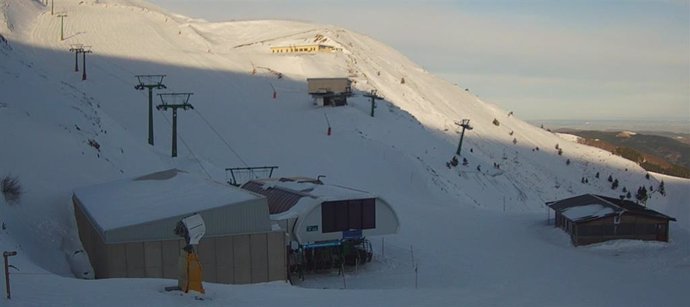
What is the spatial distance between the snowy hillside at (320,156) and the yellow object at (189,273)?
282 millimetres

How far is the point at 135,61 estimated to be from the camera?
49781mm

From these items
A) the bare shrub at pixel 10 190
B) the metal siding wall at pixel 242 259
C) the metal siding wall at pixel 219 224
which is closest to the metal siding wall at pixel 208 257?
the metal siding wall at pixel 219 224

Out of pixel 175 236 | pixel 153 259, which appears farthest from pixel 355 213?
pixel 153 259

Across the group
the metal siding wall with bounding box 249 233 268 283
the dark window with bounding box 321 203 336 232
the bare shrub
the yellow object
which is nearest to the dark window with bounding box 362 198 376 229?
the dark window with bounding box 321 203 336 232

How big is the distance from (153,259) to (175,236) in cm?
69

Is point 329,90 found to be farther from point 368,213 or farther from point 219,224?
point 219,224

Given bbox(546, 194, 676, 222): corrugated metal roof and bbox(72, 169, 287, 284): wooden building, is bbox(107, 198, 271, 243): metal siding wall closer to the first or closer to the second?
bbox(72, 169, 287, 284): wooden building

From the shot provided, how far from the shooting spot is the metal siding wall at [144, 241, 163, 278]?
15578 mm

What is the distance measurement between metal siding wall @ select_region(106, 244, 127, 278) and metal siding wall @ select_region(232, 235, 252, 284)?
255 centimetres

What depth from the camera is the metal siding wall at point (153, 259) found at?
1558cm

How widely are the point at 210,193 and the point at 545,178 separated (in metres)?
34.2

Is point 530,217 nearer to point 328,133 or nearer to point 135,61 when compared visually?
point 328,133

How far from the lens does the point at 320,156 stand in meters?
37.3

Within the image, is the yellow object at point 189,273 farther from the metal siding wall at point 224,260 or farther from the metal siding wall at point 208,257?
the metal siding wall at point 224,260
